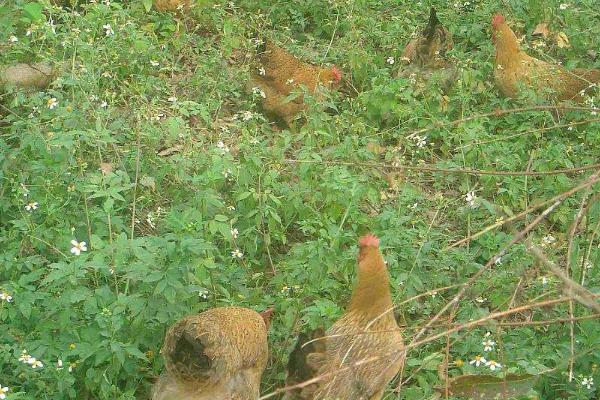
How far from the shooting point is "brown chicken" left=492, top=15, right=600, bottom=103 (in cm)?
736

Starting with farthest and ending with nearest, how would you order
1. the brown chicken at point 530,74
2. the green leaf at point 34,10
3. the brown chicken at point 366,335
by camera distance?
the brown chicken at point 530,74 < the green leaf at point 34,10 < the brown chicken at point 366,335

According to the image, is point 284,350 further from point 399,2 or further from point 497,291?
point 399,2

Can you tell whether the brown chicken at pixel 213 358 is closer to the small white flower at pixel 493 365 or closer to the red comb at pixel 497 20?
the small white flower at pixel 493 365

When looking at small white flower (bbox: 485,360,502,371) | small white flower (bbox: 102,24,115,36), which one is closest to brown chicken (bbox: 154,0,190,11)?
small white flower (bbox: 102,24,115,36)

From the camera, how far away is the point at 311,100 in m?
6.79

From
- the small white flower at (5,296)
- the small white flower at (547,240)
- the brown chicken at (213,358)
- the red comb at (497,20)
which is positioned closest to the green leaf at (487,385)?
the brown chicken at (213,358)

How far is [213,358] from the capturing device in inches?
177

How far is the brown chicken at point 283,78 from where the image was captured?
7430mm

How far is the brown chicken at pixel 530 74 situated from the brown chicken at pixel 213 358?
11.7ft

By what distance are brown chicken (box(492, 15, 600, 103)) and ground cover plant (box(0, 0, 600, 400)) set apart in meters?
0.16

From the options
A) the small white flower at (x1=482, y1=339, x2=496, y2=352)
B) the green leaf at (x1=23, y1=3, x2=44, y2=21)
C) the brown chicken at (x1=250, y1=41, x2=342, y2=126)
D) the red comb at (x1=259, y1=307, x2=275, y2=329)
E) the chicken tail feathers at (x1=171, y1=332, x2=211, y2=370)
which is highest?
the green leaf at (x1=23, y1=3, x2=44, y2=21)

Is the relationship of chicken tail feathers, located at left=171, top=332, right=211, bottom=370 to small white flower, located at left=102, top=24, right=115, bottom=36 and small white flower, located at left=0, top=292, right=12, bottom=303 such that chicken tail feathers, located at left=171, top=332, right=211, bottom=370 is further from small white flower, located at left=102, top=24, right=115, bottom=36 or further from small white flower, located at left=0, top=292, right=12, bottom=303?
small white flower, located at left=102, top=24, right=115, bottom=36

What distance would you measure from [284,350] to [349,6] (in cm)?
420

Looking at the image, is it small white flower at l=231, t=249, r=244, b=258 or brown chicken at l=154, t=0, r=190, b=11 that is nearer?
small white flower at l=231, t=249, r=244, b=258
